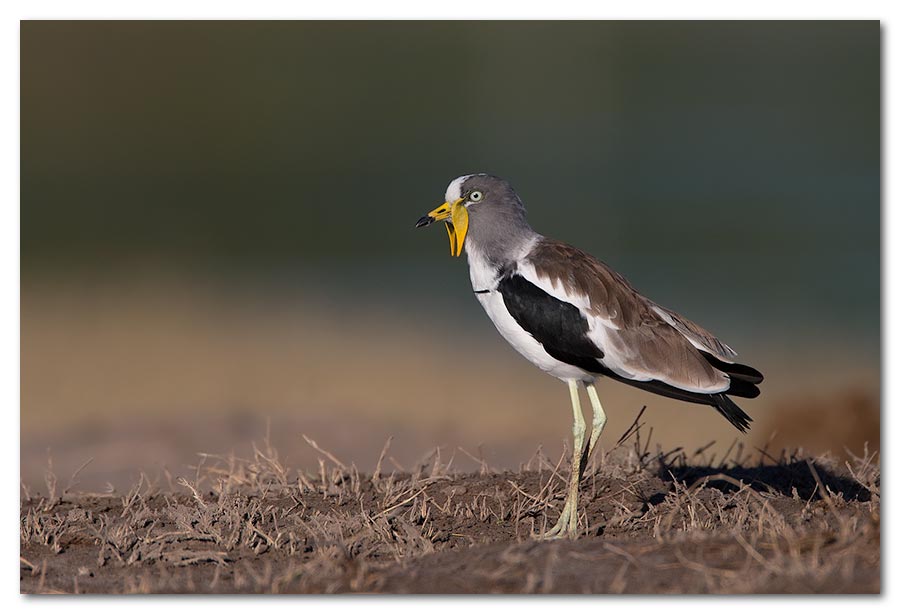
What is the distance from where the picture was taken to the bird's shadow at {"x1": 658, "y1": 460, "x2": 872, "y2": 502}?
545 centimetres

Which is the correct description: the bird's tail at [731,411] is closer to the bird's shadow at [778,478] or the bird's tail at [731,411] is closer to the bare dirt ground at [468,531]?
the bare dirt ground at [468,531]

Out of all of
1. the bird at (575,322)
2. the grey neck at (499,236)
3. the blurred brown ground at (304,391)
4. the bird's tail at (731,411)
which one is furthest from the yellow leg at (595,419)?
the blurred brown ground at (304,391)

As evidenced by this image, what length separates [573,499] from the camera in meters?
4.95

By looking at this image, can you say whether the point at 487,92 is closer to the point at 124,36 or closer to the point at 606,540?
the point at 124,36

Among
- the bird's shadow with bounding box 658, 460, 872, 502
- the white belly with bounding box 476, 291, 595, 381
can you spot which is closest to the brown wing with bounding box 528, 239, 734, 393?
the white belly with bounding box 476, 291, 595, 381

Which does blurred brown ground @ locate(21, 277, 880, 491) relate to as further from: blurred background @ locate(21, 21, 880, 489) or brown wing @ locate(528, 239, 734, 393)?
brown wing @ locate(528, 239, 734, 393)

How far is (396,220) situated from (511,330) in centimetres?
537

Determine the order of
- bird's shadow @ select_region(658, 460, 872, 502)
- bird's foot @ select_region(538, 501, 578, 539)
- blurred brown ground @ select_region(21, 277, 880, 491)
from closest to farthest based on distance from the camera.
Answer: bird's foot @ select_region(538, 501, 578, 539) < bird's shadow @ select_region(658, 460, 872, 502) < blurred brown ground @ select_region(21, 277, 880, 491)

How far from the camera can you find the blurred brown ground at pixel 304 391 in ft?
23.4

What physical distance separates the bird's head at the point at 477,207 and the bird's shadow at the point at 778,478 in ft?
4.63

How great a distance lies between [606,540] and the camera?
173 inches

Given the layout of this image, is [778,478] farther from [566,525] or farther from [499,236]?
[499,236]

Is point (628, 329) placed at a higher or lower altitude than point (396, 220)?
lower

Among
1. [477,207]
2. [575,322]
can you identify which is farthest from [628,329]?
[477,207]
